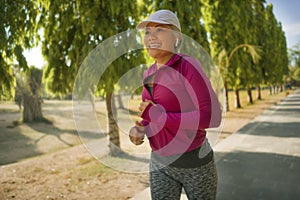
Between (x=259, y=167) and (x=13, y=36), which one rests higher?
(x=13, y=36)

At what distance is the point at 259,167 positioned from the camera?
5.06m

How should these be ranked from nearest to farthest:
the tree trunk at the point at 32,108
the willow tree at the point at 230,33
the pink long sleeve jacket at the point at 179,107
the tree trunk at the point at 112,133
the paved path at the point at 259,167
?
the pink long sleeve jacket at the point at 179,107, the paved path at the point at 259,167, the tree trunk at the point at 112,133, the willow tree at the point at 230,33, the tree trunk at the point at 32,108

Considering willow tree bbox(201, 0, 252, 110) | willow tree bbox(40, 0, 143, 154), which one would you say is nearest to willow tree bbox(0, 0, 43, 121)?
willow tree bbox(40, 0, 143, 154)

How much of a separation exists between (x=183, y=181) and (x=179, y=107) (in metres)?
0.53

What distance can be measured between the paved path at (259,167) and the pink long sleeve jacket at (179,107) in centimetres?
239

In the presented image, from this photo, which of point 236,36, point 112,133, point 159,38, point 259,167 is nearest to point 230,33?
point 236,36

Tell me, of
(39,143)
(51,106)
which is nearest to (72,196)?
(39,143)

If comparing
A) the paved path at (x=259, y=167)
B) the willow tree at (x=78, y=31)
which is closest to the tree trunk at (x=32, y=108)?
the willow tree at (x=78, y=31)

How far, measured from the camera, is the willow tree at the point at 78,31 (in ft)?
17.9

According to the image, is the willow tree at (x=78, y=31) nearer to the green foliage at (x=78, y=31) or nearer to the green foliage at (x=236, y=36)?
the green foliage at (x=78, y=31)

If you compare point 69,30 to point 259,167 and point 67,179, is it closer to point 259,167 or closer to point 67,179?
point 67,179

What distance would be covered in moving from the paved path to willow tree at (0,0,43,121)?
2.99 metres

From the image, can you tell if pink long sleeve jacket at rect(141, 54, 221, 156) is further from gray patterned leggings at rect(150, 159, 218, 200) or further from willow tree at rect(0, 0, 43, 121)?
willow tree at rect(0, 0, 43, 121)

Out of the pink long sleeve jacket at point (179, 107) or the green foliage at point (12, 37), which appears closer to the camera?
the pink long sleeve jacket at point (179, 107)
